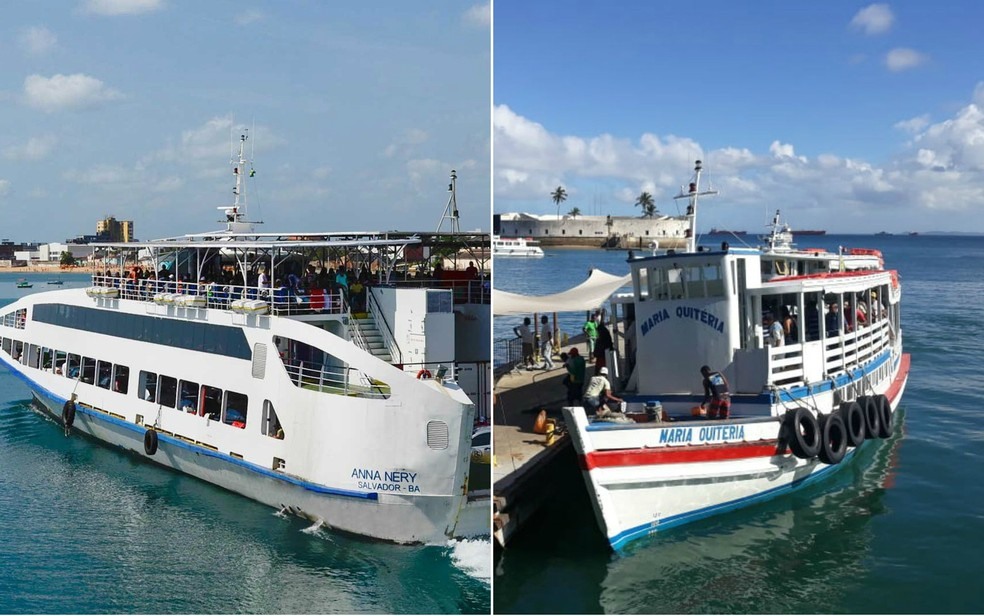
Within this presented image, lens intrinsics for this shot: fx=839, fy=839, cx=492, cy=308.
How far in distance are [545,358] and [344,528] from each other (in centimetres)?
699

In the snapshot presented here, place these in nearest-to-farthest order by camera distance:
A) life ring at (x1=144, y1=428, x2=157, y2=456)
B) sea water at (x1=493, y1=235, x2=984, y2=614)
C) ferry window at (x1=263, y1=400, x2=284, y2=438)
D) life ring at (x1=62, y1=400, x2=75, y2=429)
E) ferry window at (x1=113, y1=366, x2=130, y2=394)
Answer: sea water at (x1=493, y1=235, x2=984, y2=614) → ferry window at (x1=263, y1=400, x2=284, y2=438) → life ring at (x1=144, y1=428, x2=157, y2=456) → ferry window at (x1=113, y1=366, x2=130, y2=394) → life ring at (x1=62, y1=400, x2=75, y2=429)

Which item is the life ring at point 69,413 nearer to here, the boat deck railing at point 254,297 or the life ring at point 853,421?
the boat deck railing at point 254,297

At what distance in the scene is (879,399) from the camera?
43.6 ft

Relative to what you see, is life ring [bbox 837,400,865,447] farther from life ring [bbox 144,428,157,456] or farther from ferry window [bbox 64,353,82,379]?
ferry window [bbox 64,353,82,379]

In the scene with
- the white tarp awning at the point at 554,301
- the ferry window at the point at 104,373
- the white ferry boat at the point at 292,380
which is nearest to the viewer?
the white ferry boat at the point at 292,380

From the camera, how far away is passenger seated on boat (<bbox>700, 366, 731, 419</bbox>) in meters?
10.9

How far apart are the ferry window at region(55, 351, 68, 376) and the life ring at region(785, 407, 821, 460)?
15188mm

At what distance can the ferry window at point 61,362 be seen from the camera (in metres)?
18.6

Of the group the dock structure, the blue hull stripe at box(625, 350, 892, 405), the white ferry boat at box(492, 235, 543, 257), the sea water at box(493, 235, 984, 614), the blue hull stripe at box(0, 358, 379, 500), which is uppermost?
the white ferry boat at box(492, 235, 543, 257)

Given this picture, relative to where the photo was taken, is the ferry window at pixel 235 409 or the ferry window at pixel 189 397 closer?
the ferry window at pixel 235 409

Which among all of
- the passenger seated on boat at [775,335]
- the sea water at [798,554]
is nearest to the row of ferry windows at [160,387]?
the sea water at [798,554]

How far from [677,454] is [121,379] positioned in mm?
11739

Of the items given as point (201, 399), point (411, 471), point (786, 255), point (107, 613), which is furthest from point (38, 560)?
point (786, 255)

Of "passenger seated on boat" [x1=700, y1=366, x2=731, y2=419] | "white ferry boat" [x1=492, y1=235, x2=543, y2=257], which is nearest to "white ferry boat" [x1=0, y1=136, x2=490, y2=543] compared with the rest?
"passenger seated on boat" [x1=700, y1=366, x2=731, y2=419]
